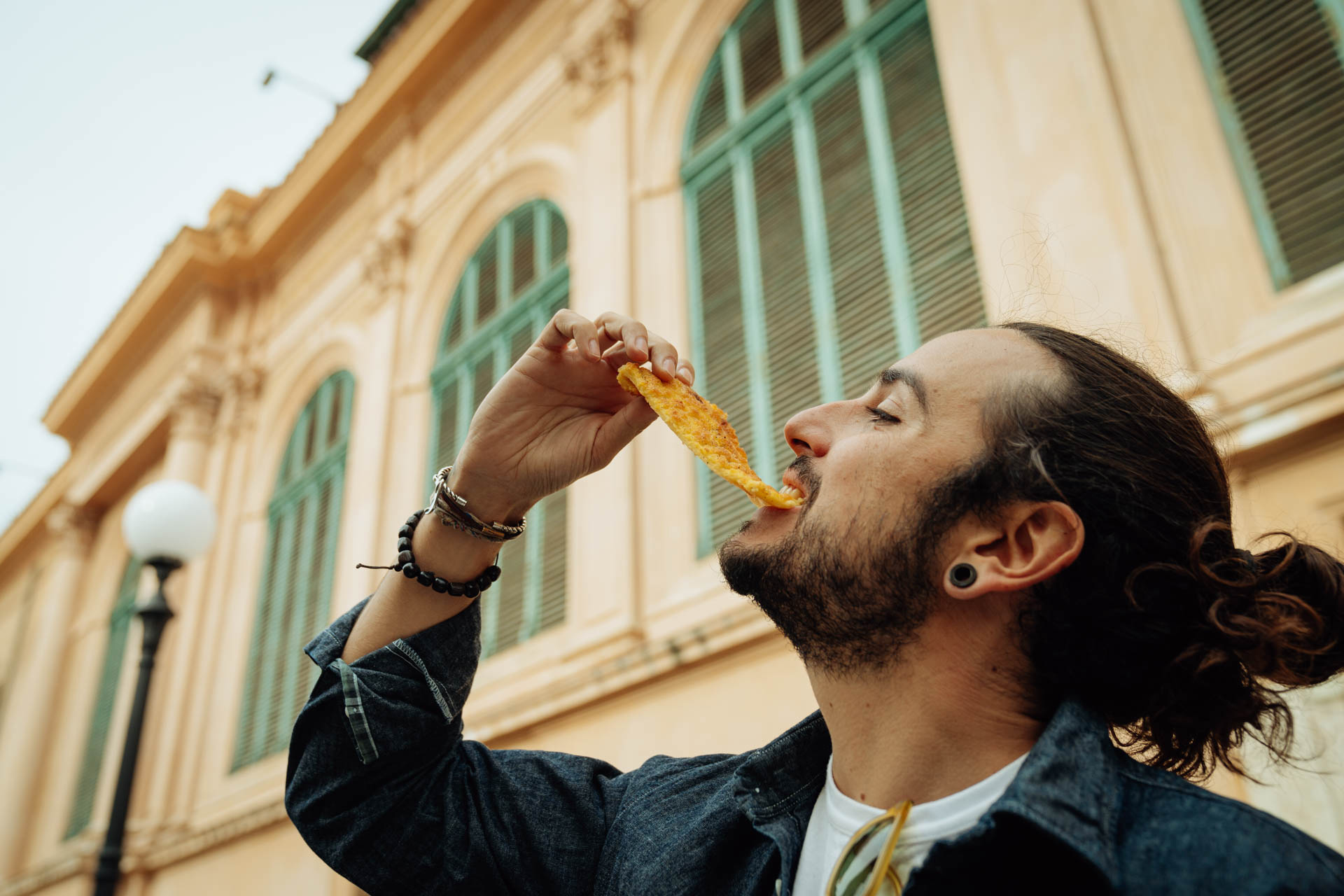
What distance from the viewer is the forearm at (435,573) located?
217 centimetres

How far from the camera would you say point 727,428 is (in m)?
2.66

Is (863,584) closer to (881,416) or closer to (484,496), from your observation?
(881,416)

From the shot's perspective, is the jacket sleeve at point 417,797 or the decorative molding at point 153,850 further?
the decorative molding at point 153,850

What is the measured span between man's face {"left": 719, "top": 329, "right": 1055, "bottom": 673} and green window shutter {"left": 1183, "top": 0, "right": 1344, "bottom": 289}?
2.48 meters

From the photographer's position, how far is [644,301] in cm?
700

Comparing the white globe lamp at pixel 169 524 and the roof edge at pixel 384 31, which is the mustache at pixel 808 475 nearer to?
the white globe lamp at pixel 169 524

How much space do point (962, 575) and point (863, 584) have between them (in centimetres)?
16

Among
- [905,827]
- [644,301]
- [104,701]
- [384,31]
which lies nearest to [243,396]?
[104,701]

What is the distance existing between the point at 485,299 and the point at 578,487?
2.71 metres

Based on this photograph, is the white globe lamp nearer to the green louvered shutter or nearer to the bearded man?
the bearded man

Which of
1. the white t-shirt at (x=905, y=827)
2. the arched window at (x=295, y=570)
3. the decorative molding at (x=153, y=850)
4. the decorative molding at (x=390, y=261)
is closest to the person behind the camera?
the white t-shirt at (x=905, y=827)

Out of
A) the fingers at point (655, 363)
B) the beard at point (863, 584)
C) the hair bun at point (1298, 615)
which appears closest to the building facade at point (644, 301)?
the hair bun at point (1298, 615)

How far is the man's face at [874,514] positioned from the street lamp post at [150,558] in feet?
13.7

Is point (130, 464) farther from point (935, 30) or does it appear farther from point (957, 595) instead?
point (957, 595)
